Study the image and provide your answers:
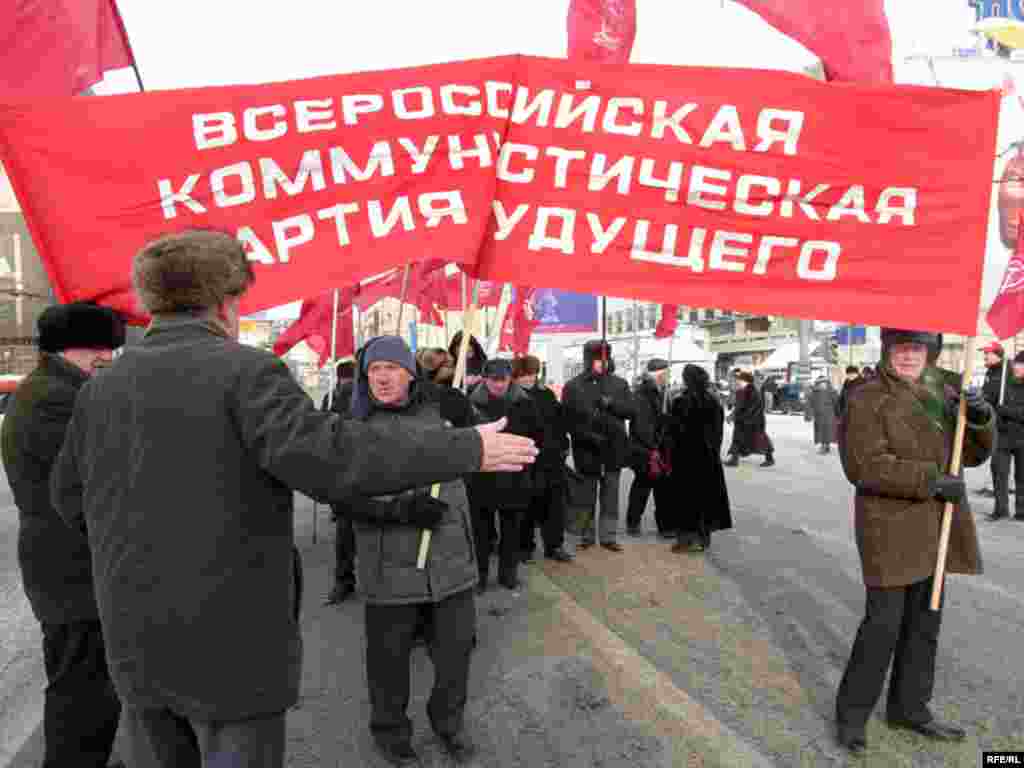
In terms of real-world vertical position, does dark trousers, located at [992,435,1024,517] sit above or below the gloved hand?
below

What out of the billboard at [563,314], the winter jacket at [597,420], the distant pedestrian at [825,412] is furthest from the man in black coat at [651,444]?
the distant pedestrian at [825,412]

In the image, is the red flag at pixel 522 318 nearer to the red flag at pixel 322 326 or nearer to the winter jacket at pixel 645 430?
the red flag at pixel 322 326

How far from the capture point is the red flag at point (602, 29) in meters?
4.06

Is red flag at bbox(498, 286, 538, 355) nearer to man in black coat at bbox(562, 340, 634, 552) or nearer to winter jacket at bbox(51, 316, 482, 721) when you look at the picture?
man in black coat at bbox(562, 340, 634, 552)

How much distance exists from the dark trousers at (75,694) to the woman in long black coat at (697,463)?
506 cm

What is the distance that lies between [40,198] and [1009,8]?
52218 mm

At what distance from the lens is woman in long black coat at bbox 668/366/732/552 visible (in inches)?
271

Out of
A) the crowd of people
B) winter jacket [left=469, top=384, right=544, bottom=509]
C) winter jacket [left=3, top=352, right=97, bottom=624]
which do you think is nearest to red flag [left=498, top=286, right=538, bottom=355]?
winter jacket [left=469, top=384, right=544, bottom=509]

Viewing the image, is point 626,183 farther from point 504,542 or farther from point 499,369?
point 504,542

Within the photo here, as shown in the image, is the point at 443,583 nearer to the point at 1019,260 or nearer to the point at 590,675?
the point at 590,675

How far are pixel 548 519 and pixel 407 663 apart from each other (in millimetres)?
3510

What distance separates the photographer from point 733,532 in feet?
25.4

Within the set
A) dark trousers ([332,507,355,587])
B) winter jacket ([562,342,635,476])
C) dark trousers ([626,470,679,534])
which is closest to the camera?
dark trousers ([332,507,355,587])

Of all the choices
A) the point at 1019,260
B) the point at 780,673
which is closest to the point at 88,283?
the point at 780,673
